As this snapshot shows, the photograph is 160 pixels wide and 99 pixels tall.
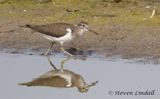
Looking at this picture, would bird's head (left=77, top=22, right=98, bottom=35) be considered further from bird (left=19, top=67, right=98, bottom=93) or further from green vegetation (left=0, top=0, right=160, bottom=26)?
bird (left=19, top=67, right=98, bottom=93)

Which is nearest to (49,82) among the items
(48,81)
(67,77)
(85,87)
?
(48,81)

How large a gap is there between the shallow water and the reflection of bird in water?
10 cm

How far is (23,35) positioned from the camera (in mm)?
15531

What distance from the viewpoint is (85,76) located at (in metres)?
12.5

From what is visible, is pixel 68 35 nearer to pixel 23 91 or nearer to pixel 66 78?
pixel 66 78

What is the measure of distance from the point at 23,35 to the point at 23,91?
405 centimetres

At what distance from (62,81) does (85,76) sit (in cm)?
42

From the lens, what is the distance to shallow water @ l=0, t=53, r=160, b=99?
11.5 metres

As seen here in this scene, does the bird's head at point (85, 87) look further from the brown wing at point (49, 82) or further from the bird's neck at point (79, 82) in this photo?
the brown wing at point (49, 82)

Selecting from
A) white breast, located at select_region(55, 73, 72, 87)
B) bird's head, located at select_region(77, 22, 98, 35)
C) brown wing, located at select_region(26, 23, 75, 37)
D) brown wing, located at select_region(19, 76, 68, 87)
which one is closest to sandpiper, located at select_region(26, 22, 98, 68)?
brown wing, located at select_region(26, 23, 75, 37)

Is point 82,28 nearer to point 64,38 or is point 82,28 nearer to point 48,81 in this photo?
point 64,38

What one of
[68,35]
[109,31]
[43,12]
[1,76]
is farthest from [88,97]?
[43,12]

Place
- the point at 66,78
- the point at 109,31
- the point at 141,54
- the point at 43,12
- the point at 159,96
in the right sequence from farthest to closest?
the point at 43,12, the point at 109,31, the point at 141,54, the point at 66,78, the point at 159,96

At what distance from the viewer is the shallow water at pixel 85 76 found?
37.8 ft
